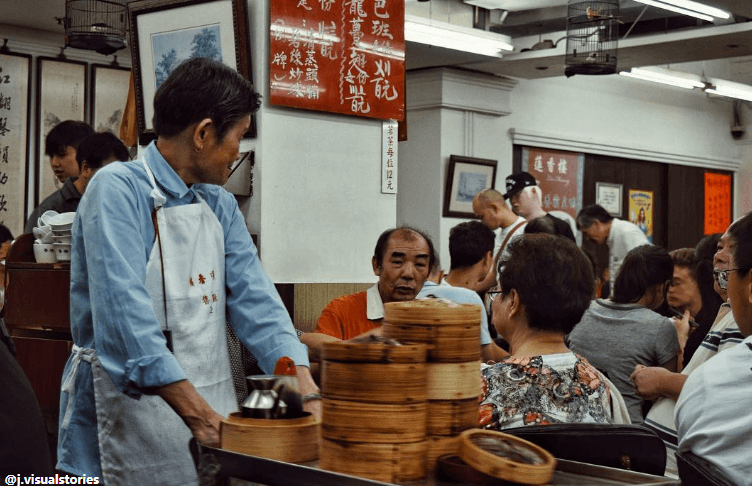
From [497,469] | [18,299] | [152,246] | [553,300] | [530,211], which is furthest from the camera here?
[530,211]

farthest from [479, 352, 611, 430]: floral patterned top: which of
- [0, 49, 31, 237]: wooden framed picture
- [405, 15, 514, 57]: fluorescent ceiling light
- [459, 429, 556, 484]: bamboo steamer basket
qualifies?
[0, 49, 31, 237]: wooden framed picture

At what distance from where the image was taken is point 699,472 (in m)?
1.91

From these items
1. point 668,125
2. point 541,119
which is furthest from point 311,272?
point 668,125

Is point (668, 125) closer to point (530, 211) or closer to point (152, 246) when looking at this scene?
point (530, 211)

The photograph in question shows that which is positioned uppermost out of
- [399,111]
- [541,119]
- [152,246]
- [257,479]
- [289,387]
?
[541,119]

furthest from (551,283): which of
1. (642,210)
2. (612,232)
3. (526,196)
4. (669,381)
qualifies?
(642,210)

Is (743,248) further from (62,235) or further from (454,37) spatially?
(454,37)

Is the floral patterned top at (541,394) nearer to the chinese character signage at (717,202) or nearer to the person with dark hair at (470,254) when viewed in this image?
the person with dark hair at (470,254)

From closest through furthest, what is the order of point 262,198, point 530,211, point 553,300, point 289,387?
1. point 289,387
2. point 553,300
3. point 262,198
4. point 530,211

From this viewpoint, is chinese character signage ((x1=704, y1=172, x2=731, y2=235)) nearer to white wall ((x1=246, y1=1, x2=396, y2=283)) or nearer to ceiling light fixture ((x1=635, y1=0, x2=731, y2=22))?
ceiling light fixture ((x1=635, y1=0, x2=731, y2=22))

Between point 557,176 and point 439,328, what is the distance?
9.74 m

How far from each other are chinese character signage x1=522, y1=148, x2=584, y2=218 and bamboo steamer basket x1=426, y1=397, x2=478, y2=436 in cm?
924

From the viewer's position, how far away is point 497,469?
4.52 ft

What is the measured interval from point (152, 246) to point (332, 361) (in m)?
0.77
